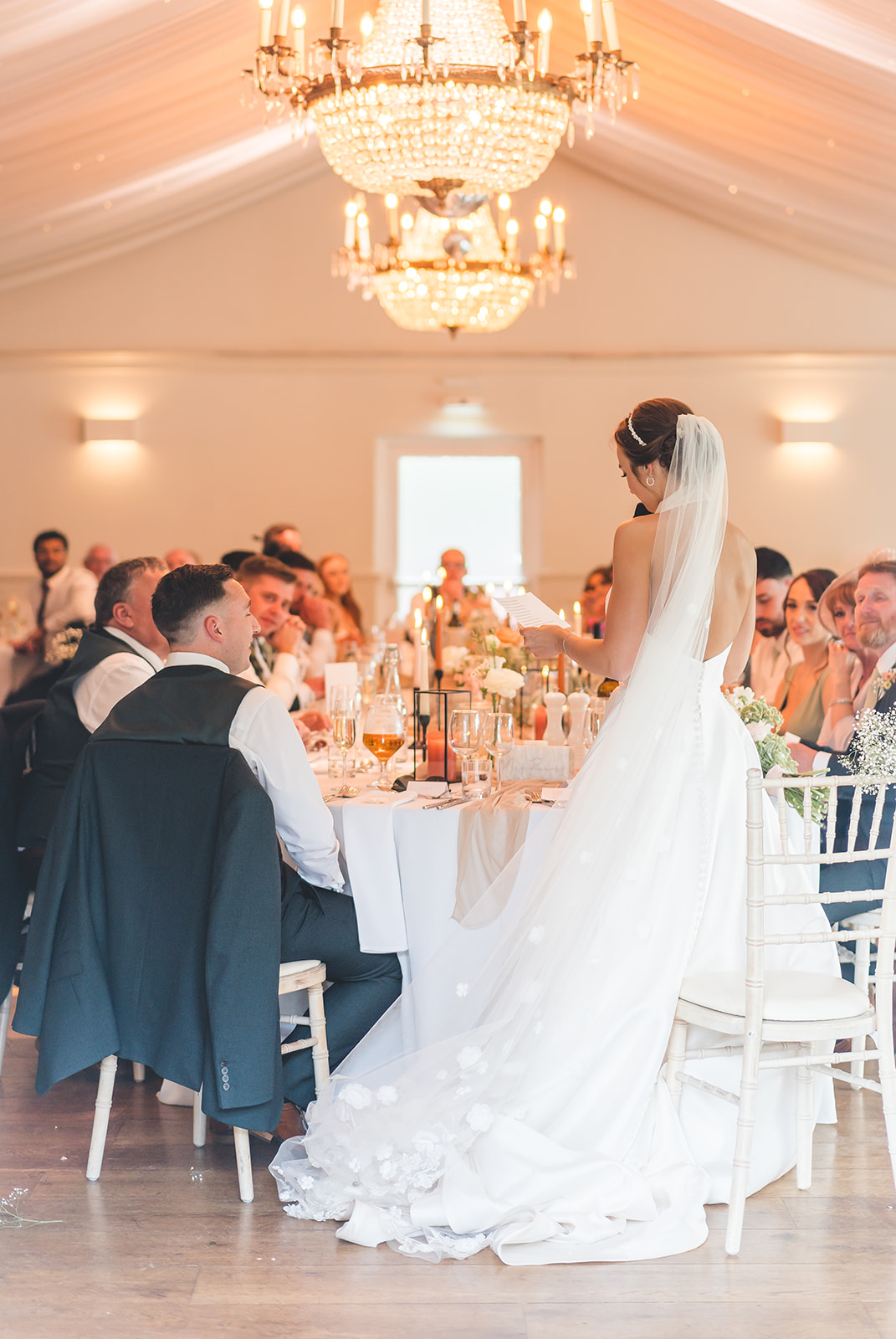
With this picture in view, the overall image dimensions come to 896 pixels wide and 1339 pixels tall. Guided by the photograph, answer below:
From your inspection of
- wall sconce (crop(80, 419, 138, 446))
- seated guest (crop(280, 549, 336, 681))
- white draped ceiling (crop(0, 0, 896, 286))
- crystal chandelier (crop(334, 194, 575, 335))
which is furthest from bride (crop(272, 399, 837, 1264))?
wall sconce (crop(80, 419, 138, 446))

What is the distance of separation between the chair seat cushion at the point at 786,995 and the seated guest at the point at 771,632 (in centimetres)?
281

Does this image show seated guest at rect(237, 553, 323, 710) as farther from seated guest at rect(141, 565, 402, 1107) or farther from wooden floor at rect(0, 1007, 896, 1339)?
wooden floor at rect(0, 1007, 896, 1339)

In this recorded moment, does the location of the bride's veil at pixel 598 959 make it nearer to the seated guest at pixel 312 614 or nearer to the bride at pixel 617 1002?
the bride at pixel 617 1002

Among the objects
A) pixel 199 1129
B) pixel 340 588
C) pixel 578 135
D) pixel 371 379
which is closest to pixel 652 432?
pixel 199 1129

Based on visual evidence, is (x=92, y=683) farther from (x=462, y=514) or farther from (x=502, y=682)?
(x=462, y=514)

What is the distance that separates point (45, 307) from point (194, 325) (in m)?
1.16

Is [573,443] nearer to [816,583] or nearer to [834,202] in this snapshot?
[834,202]

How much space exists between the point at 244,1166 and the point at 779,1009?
1202 mm

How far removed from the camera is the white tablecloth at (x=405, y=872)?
314 centimetres

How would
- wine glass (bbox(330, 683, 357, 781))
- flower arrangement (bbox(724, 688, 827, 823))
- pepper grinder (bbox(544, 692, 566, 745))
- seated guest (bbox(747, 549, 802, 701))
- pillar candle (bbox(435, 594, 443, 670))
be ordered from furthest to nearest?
seated guest (bbox(747, 549, 802, 701))
pillar candle (bbox(435, 594, 443, 670))
pepper grinder (bbox(544, 692, 566, 745))
wine glass (bbox(330, 683, 357, 781))
flower arrangement (bbox(724, 688, 827, 823))

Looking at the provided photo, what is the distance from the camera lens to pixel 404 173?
4.88 m

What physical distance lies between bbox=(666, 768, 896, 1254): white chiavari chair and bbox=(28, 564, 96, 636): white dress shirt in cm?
626

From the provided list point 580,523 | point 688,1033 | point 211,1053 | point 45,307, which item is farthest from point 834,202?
point 211,1053

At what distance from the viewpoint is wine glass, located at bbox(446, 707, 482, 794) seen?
3.36 metres
